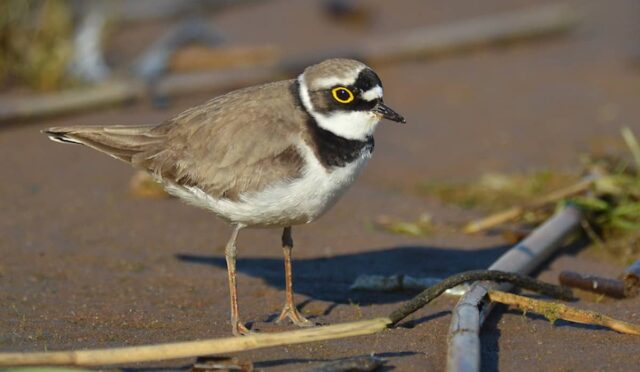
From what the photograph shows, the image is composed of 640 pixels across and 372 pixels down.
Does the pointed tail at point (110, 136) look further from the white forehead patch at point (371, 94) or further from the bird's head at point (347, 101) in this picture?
the white forehead patch at point (371, 94)

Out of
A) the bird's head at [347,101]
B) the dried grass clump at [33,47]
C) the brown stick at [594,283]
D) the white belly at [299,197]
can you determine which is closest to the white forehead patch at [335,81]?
the bird's head at [347,101]

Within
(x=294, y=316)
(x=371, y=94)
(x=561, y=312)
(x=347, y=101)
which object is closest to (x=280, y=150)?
(x=347, y=101)

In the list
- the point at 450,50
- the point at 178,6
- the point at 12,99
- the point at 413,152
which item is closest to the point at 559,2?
the point at 450,50

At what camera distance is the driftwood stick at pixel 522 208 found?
738 cm

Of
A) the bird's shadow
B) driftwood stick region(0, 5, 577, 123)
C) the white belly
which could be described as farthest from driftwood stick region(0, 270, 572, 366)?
driftwood stick region(0, 5, 577, 123)

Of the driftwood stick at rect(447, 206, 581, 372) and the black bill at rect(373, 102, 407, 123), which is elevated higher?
the black bill at rect(373, 102, 407, 123)

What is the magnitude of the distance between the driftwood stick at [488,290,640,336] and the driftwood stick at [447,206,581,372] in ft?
0.35

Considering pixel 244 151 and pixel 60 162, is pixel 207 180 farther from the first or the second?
pixel 60 162

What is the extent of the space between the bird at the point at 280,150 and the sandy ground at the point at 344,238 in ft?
1.91

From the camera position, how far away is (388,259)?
6.89 metres

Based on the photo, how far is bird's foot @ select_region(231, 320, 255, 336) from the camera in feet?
17.5

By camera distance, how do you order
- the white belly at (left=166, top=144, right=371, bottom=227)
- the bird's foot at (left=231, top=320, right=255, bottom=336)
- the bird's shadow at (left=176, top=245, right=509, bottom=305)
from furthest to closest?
the bird's shadow at (left=176, top=245, right=509, bottom=305) → the white belly at (left=166, top=144, right=371, bottom=227) → the bird's foot at (left=231, top=320, right=255, bottom=336)

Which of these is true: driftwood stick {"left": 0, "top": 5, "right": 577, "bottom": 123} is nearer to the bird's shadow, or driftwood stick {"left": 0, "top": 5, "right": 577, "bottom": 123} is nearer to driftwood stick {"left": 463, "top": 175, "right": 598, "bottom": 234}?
the bird's shadow

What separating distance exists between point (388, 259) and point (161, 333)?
80.2 inches
